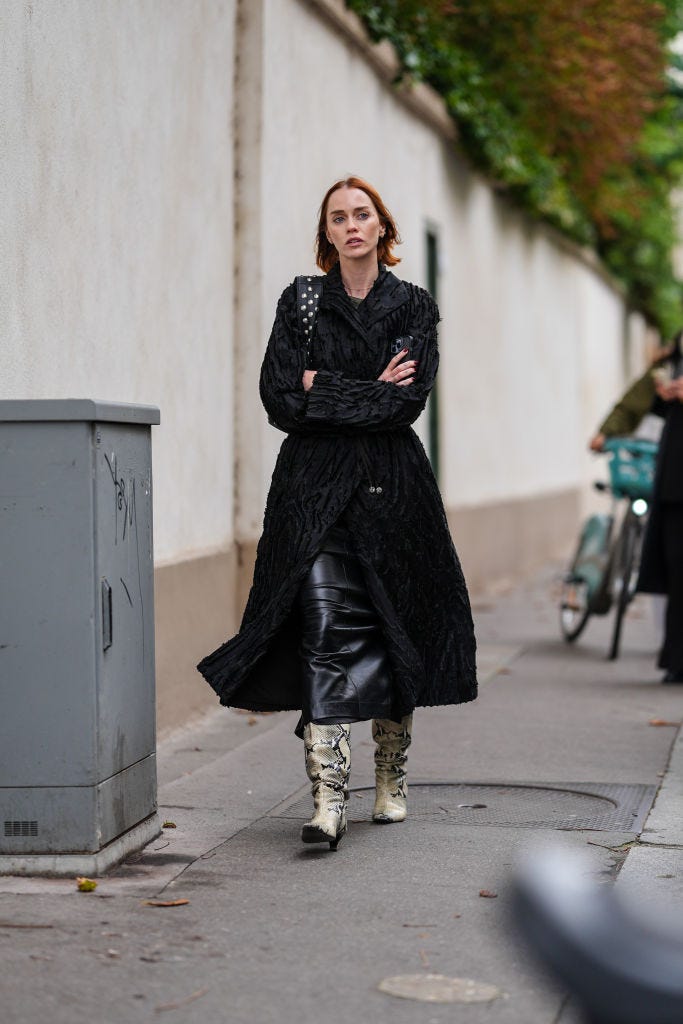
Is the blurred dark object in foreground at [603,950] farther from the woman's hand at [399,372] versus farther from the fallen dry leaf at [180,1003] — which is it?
the woman's hand at [399,372]

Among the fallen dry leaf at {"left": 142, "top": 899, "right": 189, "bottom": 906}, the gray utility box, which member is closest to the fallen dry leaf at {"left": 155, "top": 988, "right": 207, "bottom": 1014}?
the fallen dry leaf at {"left": 142, "top": 899, "right": 189, "bottom": 906}

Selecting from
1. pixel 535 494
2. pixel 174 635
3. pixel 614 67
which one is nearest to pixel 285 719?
pixel 174 635

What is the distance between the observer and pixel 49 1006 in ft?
12.1

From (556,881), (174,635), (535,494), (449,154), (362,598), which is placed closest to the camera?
(556,881)

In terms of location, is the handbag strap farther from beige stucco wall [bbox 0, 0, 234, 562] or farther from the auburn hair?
beige stucco wall [bbox 0, 0, 234, 562]

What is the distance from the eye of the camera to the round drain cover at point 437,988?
149 inches

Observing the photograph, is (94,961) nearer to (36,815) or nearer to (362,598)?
(36,815)

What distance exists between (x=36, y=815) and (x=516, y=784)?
7.22 ft

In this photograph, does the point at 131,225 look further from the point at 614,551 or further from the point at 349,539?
the point at 614,551

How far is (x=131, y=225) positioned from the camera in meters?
7.25

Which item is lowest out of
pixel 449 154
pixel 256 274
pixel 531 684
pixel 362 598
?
pixel 531 684

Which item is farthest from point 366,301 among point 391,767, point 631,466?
point 631,466

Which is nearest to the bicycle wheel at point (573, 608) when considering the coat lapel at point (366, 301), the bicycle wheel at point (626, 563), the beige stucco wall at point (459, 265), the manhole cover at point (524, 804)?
the bicycle wheel at point (626, 563)

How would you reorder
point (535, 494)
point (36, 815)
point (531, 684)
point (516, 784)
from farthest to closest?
point (535, 494) → point (531, 684) → point (516, 784) → point (36, 815)
